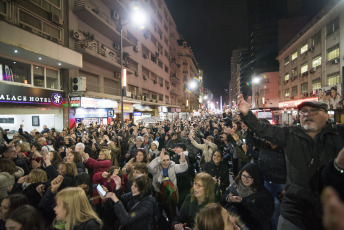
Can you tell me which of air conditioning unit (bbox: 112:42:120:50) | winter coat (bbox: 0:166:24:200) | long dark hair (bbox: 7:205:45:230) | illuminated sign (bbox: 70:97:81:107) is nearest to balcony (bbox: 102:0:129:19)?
air conditioning unit (bbox: 112:42:120:50)

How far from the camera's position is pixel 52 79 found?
1528cm

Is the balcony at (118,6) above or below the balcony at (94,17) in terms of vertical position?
above

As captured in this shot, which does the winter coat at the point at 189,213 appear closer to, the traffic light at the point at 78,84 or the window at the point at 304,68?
the traffic light at the point at 78,84

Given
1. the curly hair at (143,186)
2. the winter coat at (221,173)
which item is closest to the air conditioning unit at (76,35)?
the winter coat at (221,173)

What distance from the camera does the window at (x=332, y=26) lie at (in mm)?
21312

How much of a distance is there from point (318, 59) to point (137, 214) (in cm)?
3258

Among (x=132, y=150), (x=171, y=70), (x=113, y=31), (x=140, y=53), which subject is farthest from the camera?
(x=171, y=70)

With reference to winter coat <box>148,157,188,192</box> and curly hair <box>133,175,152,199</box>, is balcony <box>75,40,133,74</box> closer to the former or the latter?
winter coat <box>148,157,188,192</box>

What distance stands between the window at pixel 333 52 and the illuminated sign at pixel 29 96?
97.0 feet

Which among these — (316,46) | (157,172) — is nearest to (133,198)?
(157,172)

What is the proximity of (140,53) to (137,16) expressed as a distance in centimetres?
2090

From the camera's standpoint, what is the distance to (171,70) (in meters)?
58.0

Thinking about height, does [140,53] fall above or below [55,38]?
above

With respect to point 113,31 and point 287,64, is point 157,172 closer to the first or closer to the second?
point 113,31
